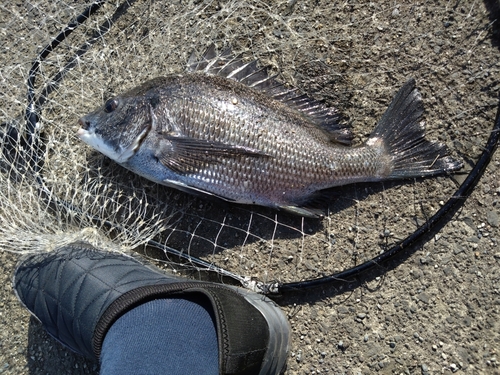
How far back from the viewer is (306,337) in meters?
2.63

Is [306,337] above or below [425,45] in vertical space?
below

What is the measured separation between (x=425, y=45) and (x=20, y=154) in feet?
9.25

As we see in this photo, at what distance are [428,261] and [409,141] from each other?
0.77 meters

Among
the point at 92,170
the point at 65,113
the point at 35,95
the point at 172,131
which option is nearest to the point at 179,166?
the point at 172,131

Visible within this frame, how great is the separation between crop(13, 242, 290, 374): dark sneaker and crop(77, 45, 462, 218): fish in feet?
1.97

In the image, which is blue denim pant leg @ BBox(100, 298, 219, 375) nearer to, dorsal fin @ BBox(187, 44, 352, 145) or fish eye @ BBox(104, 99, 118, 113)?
fish eye @ BBox(104, 99, 118, 113)

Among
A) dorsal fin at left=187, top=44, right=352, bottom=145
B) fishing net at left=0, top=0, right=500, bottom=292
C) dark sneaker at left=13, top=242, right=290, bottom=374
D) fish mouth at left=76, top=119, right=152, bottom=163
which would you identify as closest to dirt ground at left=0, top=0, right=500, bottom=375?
fishing net at left=0, top=0, right=500, bottom=292

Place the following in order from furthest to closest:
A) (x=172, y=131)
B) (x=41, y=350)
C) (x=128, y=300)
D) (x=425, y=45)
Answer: (x=41, y=350) < (x=425, y=45) < (x=172, y=131) < (x=128, y=300)

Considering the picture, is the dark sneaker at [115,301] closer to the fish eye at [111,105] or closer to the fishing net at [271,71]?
the fishing net at [271,71]

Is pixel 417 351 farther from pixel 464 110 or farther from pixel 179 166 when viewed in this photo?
pixel 179 166

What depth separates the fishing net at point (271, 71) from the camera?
258 centimetres

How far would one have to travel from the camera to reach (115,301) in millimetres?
2227

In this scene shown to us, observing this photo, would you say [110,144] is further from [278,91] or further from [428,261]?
[428,261]

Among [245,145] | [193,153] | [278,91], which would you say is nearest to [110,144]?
[193,153]
